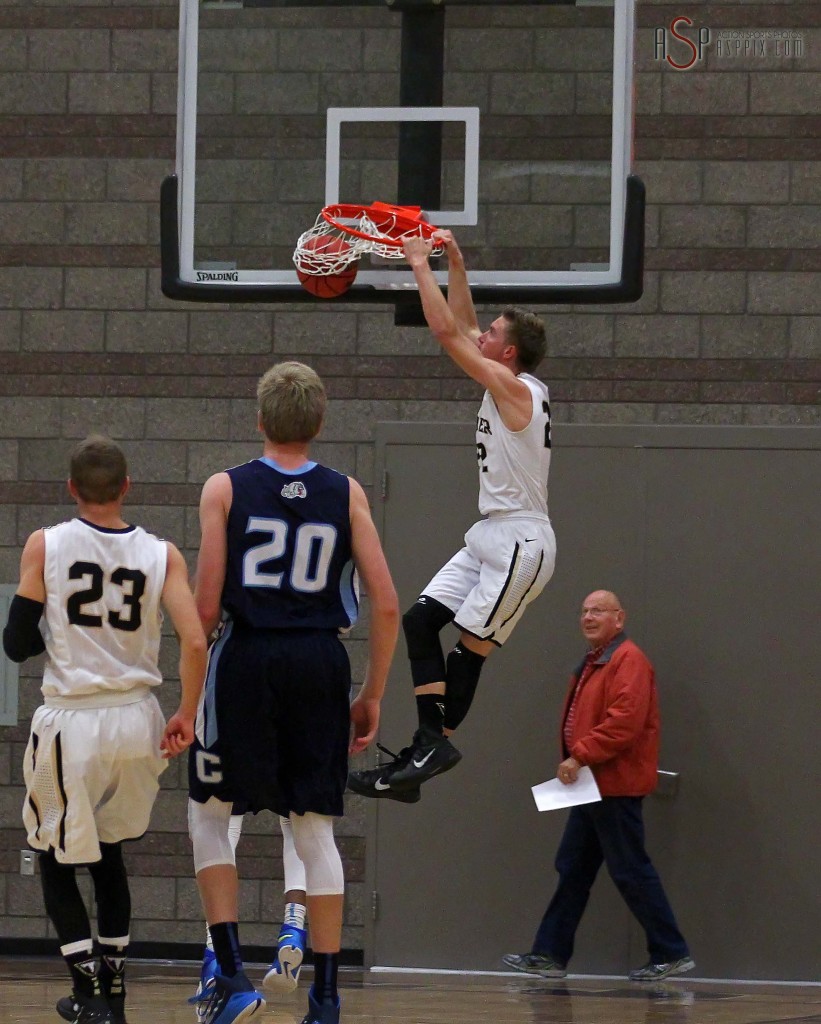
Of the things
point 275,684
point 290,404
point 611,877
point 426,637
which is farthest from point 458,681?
point 611,877

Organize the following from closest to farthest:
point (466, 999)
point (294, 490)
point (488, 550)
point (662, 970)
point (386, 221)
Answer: point (294, 490) < point (488, 550) < point (386, 221) < point (466, 999) < point (662, 970)

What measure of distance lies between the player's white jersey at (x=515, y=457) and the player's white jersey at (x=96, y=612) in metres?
1.30

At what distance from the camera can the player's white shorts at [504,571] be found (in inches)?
209

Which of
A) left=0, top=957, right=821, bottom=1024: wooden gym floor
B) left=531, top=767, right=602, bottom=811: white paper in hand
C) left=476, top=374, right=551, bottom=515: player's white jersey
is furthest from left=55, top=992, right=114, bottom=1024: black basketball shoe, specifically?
left=531, top=767, right=602, bottom=811: white paper in hand

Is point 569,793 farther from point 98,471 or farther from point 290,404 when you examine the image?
point 98,471

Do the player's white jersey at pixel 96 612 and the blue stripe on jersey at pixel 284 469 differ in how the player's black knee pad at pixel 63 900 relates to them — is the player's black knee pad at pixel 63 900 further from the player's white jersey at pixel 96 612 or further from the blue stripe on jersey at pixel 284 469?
the blue stripe on jersey at pixel 284 469

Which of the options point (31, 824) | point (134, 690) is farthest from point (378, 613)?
point (31, 824)

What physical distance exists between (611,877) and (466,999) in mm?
1644

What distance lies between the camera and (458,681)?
18.0ft

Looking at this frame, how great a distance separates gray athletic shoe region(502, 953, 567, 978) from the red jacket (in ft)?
3.00

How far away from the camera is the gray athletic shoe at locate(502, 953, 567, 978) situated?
8.03m

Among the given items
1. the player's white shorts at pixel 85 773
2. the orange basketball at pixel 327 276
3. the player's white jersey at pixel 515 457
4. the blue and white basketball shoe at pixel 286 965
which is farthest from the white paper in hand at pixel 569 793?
the player's white shorts at pixel 85 773

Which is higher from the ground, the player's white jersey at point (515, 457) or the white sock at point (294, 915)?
the player's white jersey at point (515, 457)

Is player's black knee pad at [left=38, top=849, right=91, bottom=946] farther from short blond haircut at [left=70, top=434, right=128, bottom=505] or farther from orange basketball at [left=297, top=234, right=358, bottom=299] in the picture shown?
orange basketball at [left=297, top=234, right=358, bottom=299]
